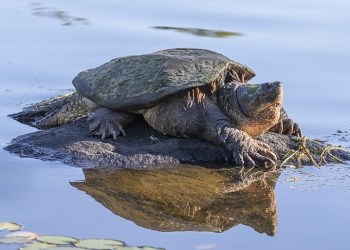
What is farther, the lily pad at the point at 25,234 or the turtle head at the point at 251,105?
the turtle head at the point at 251,105

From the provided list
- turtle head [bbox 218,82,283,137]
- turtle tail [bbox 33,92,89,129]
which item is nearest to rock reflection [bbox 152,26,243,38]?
turtle tail [bbox 33,92,89,129]

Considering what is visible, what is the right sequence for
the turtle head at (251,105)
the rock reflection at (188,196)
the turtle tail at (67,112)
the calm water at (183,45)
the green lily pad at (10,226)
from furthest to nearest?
the turtle tail at (67,112) → the turtle head at (251,105) → the rock reflection at (188,196) → the calm water at (183,45) → the green lily pad at (10,226)

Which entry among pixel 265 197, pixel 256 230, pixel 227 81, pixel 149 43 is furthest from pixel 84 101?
pixel 149 43

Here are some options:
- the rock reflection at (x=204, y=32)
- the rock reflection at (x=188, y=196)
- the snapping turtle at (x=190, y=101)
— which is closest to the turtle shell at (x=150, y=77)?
the snapping turtle at (x=190, y=101)

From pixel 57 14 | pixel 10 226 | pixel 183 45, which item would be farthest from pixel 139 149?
pixel 57 14

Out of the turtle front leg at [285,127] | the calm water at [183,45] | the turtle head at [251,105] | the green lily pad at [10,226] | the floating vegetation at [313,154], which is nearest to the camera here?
the green lily pad at [10,226]

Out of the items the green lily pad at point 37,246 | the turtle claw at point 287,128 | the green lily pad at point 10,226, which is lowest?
the green lily pad at point 10,226

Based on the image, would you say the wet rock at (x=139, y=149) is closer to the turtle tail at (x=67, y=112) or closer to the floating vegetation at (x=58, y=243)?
the turtle tail at (x=67, y=112)

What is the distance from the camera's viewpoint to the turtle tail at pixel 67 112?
7.30 meters

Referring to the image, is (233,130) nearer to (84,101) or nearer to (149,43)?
(84,101)

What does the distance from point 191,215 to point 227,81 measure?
5.31 ft

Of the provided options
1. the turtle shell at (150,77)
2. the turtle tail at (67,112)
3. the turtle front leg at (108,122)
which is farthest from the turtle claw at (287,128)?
the turtle tail at (67,112)

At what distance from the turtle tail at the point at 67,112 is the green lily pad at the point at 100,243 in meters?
2.37

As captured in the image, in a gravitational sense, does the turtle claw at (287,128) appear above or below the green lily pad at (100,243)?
above
